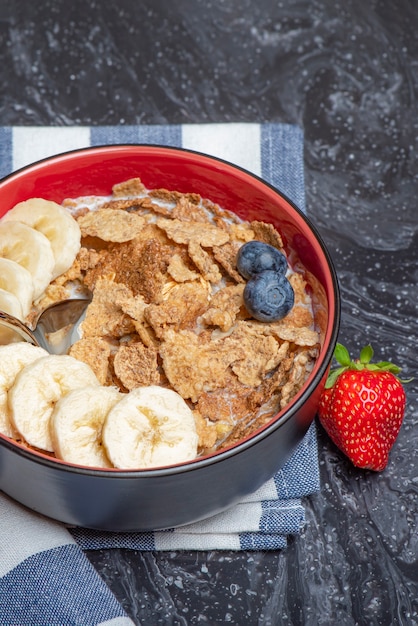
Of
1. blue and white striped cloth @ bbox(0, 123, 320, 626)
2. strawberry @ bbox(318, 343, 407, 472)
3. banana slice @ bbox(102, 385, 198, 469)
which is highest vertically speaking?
banana slice @ bbox(102, 385, 198, 469)

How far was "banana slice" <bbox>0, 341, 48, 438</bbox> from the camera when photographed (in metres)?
1.31

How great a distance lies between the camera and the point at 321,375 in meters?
1.32

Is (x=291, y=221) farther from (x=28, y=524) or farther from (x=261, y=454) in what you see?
(x=28, y=524)

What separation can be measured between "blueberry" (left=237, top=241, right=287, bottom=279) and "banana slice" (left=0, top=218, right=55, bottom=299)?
0.31 meters

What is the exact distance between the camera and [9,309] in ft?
4.61

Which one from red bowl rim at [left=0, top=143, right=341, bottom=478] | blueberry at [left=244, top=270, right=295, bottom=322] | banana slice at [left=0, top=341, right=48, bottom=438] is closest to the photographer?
red bowl rim at [left=0, top=143, right=341, bottom=478]

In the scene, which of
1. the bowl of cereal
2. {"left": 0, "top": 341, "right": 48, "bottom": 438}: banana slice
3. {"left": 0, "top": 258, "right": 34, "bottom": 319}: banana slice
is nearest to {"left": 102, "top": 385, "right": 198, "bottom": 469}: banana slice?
the bowl of cereal

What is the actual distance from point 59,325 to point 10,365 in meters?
0.17

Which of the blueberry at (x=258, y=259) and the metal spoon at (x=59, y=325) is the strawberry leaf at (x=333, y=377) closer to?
the blueberry at (x=258, y=259)

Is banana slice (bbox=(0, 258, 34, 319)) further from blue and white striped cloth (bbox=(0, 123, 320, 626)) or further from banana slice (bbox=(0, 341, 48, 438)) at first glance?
blue and white striped cloth (bbox=(0, 123, 320, 626))

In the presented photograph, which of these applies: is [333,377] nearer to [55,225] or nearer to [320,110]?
[55,225]

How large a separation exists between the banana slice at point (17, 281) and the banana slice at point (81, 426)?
226mm

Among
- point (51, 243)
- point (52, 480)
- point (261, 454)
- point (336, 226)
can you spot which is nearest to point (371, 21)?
point (336, 226)

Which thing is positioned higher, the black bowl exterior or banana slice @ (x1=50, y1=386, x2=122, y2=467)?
banana slice @ (x1=50, y1=386, x2=122, y2=467)
